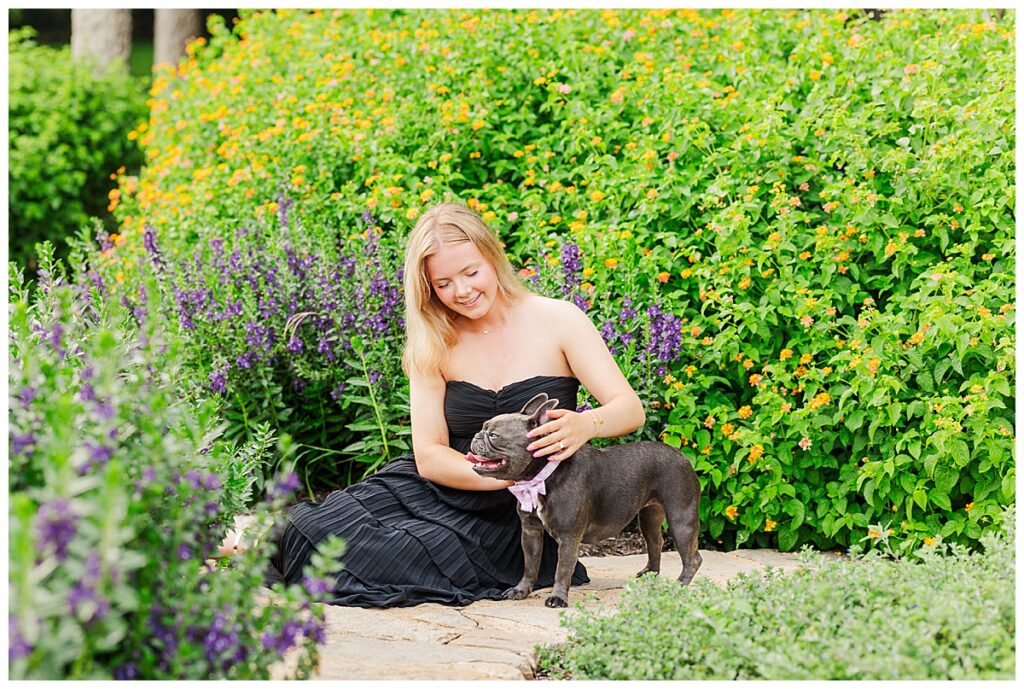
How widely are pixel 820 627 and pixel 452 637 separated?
1.07m

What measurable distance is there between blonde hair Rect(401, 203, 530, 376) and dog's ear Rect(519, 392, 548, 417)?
50 centimetres

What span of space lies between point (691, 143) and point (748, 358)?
1120 millimetres

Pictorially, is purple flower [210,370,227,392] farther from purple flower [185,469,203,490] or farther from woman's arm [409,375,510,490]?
purple flower [185,469,203,490]

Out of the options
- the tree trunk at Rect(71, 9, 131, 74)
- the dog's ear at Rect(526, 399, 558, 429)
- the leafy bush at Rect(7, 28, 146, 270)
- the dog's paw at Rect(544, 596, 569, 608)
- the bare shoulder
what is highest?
the tree trunk at Rect(71, 9, 131, 74)

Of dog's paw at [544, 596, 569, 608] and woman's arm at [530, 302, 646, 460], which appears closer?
woman's arm at [530, 302, 646, 460]

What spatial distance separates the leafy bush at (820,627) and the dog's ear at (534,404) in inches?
24.0

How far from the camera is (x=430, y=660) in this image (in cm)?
292

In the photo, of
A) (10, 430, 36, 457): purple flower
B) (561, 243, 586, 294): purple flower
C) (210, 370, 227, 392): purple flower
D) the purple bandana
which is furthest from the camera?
(210, 370, 227, 392): purple flower

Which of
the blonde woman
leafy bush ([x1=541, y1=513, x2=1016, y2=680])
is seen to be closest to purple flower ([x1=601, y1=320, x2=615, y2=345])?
the blonde woman

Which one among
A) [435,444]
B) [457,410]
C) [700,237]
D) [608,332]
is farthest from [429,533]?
[700,237]

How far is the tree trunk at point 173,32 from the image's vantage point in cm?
1066

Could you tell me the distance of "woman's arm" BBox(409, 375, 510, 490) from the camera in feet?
12.5

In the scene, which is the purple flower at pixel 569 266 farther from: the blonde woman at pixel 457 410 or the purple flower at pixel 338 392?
the purple flower at pixel 338 392

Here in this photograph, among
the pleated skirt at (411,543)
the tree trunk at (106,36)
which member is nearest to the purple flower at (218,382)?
the pleated skirt at (411,543)
